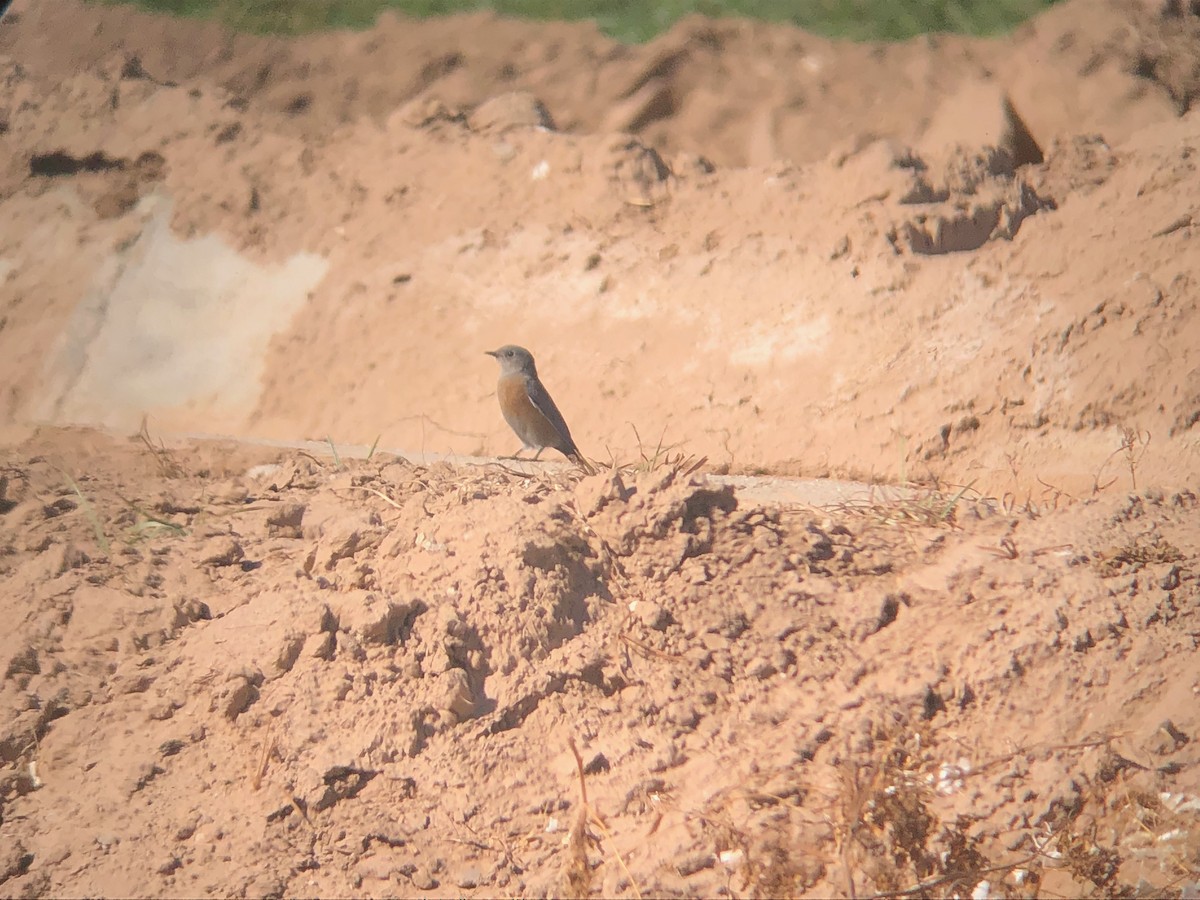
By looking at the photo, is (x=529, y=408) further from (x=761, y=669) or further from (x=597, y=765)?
(x=597, y=765)

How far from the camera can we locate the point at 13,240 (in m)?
7.82

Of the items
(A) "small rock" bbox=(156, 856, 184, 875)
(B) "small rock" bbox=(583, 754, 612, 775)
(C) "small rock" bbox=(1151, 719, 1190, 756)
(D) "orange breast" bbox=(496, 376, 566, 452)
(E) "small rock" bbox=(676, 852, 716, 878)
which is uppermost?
(A) "small rock" bbox=(156, 856, 184, 875)

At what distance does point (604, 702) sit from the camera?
2848mm

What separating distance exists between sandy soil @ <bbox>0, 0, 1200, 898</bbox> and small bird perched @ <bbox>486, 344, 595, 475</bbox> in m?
0.58

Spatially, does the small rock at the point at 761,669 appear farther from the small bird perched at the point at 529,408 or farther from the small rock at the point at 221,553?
the small bird perched at the point at 529,408

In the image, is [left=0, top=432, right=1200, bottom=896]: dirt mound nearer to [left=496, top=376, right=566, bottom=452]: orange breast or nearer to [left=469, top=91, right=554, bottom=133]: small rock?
[left=496, top=376, right=566, bottom=452]: orange breast

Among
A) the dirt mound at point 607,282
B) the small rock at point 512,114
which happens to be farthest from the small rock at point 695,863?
the small rock at point 512,114

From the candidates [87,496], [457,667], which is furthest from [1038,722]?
[87,496]

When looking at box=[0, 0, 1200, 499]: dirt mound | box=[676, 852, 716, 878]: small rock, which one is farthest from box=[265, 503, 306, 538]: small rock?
box=[0, 0, 1200, 499]: dirt mound

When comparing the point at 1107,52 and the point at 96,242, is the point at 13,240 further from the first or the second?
the point at 1107,52

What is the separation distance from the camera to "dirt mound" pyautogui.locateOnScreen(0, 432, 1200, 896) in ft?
8.45

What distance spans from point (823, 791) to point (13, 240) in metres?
7.36

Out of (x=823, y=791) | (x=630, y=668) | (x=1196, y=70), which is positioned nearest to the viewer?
(x=823, y=791)

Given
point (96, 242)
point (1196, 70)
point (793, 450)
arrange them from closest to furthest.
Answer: point (793, 450) → point (1196, 70) → point (96, 242)
